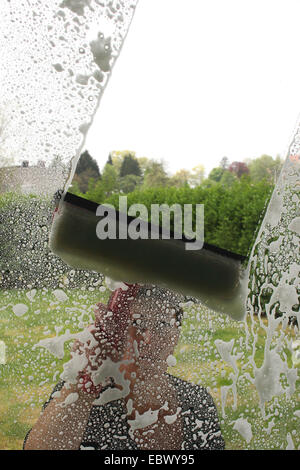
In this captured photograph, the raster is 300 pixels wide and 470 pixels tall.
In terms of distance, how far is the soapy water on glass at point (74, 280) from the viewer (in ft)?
3.17

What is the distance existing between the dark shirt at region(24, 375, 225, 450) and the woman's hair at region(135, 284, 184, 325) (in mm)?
182

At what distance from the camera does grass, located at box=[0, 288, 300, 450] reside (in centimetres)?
100

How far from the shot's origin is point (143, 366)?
3.38 ft

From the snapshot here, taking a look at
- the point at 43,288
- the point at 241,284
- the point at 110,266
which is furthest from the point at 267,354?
the point at 43,288

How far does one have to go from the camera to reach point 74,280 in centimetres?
99

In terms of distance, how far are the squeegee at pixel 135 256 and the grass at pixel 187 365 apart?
2.4 inches

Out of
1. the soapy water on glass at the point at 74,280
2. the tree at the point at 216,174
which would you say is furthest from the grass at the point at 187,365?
the tree at the point at 216,174

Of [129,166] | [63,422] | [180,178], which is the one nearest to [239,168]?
[180,178]

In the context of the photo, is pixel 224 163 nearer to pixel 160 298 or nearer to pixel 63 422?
pixel 160 298

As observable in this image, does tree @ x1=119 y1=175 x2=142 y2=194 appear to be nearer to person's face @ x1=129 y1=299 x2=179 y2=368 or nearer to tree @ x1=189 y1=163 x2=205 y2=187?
tree @ x1=189 y1=163 x2=205 y2=187

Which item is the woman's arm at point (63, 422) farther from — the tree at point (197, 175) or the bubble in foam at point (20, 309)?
the tree at point (197, 175)

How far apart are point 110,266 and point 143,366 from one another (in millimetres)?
269
